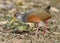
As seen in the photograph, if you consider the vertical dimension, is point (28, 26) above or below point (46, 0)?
above

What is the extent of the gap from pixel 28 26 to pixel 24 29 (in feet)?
0.91

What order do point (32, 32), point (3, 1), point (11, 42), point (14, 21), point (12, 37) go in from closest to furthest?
1. point (11, 42)
2. point (12, 37)
3. point (32, 32)
4. point (14, 21)
5. point (3, 1)

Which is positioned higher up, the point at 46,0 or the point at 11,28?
the point at 11,28

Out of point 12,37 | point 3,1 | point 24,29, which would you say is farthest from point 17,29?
point 3,1

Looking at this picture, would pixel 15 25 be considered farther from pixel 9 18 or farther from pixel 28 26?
pixel 9 18

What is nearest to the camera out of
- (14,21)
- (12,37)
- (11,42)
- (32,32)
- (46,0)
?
(11,42)

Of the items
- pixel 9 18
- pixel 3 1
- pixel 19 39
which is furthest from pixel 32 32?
pixel 3 1

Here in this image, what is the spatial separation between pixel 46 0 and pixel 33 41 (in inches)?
284

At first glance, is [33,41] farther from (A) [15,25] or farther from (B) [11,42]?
(A) [15,25]

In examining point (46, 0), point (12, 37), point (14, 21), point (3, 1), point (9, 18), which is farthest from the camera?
→ point (46, 0)

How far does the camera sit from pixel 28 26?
856 centimetres

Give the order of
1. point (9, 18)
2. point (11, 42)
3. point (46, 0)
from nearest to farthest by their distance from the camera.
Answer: point (11, 42) → point (9, 18) → point (46, 0)

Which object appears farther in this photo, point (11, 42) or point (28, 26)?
point (28, 26)

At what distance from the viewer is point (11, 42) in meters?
6.96
